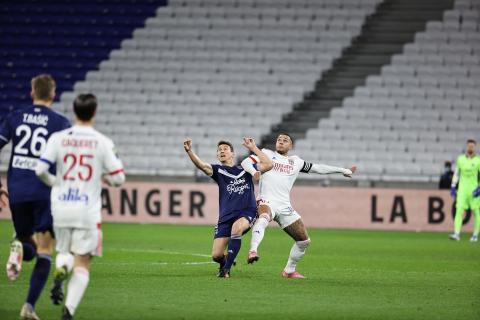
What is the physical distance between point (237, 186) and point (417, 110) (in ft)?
59.2

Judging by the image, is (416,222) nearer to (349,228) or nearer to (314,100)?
(349,228)

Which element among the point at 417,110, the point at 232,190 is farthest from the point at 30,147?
the point at 417,110

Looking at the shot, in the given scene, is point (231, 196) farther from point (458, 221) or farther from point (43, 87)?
point (458, 221)

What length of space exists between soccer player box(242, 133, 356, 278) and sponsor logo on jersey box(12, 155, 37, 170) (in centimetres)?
457

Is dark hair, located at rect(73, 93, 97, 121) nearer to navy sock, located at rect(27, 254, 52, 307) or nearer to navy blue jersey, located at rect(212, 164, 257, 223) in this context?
navy sock, located at rect(27, 254, 52, 307)

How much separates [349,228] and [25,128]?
18.4 m

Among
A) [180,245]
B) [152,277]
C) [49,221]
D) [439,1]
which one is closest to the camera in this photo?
[49,221]

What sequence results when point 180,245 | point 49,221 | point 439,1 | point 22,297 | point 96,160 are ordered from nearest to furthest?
point 96,160 → point 49,221 → point 22,297 → point 180,245 → point 439,1

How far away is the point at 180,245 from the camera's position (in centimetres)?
1989

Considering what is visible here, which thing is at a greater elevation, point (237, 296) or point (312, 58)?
point (312, 58)

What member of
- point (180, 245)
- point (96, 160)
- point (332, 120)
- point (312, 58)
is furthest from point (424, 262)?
point (312, 58)

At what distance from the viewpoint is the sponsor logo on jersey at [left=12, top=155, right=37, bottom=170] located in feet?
30.8

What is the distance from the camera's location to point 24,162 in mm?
9391

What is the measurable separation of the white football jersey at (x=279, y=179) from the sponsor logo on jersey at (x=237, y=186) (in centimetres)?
37
